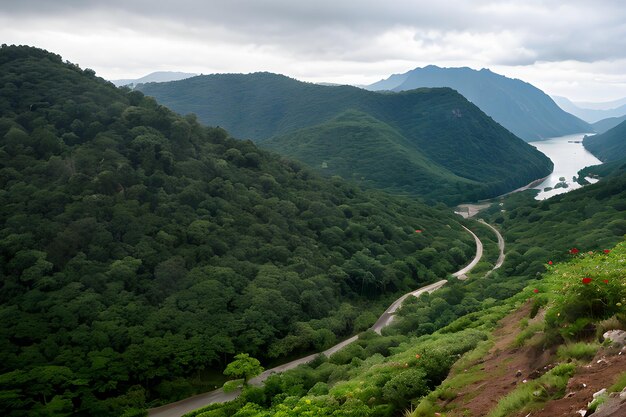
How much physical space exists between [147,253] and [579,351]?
48835 millimetres

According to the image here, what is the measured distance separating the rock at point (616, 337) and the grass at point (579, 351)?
15.7 inches

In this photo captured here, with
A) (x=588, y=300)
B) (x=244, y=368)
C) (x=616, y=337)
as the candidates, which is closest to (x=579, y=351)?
(x=616, y=337)

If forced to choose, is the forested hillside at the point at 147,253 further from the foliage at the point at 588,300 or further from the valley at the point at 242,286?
the foliage at the point at 588,300

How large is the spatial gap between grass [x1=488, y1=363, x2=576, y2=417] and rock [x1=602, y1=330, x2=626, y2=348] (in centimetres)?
131

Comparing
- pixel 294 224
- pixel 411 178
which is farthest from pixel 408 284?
pixel 411 178

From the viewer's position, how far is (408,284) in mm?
74125

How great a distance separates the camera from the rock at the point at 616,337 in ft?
40.4

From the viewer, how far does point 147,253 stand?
2119 inches

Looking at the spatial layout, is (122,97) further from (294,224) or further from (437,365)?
(437,365)

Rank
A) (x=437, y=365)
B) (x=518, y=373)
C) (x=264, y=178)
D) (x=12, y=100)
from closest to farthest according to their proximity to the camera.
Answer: (x=518, y=373)
(x=437, y=365)
(x=12, y=100)
(x=264, y=178)

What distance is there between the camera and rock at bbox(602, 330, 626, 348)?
12.3 m

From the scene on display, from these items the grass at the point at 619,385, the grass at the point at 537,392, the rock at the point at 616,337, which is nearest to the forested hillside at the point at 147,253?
the grass at the point at 537,392

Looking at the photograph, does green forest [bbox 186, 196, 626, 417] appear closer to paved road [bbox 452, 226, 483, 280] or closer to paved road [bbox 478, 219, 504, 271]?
paved road [bbox 452, 226, 483, 280]

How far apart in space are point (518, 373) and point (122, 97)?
78758mm
